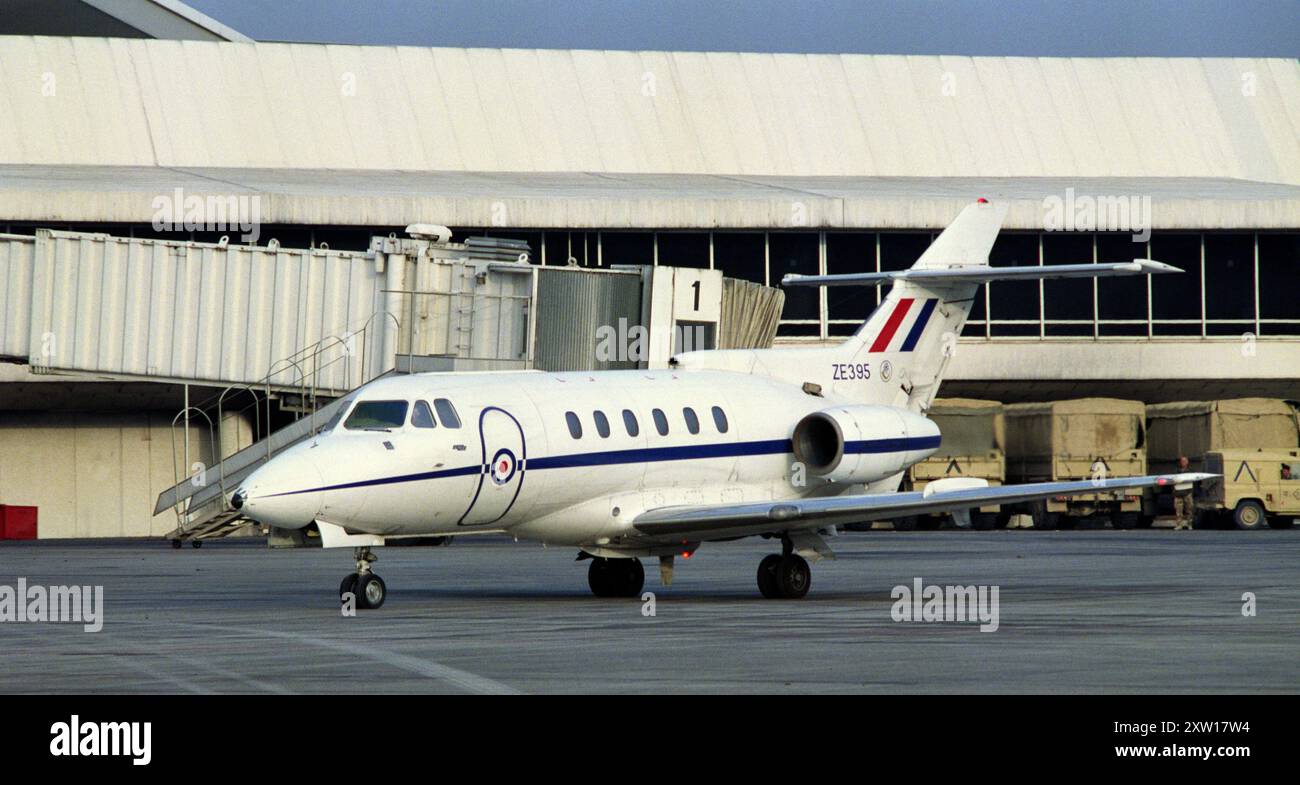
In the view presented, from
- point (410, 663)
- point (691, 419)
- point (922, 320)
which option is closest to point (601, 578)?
point (691, 419)

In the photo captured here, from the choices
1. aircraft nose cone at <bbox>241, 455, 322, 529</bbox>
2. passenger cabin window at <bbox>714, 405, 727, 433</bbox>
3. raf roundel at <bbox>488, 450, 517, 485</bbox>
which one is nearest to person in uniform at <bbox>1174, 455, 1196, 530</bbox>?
passenger cabin window at <bbox>714, 405, 727, 433</bbox>

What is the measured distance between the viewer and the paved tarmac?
516 inches

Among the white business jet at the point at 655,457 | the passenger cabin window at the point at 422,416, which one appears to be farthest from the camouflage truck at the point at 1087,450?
the passenger cabin window at the point at 422,416

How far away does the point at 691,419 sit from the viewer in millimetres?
23344

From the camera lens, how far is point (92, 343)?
121 feet

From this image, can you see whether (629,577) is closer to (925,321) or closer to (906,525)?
(925,321)

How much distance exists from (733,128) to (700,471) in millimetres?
36409

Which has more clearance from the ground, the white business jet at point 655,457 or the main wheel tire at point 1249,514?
the white business jet at point 655,457

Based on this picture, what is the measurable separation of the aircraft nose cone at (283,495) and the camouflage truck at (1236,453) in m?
31.5

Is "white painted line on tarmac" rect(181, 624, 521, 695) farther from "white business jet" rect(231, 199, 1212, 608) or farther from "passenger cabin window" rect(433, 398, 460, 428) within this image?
"passenger cabin window" rect(433, 398, 460, 428)

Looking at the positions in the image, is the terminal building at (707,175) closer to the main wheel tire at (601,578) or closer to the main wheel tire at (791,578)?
the main wheel tire at (601,578)

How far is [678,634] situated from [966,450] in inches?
1355

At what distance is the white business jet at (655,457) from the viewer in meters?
20.4

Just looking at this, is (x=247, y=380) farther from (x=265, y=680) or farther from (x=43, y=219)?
(x=265, y=680)
